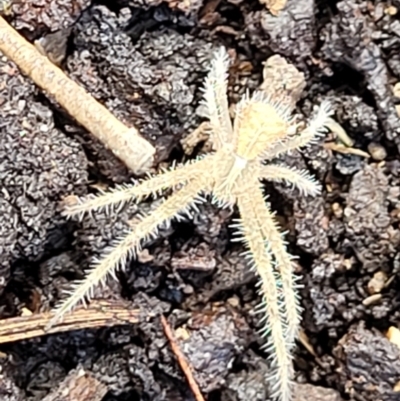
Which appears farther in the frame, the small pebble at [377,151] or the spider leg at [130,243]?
the small pebble at [377,151]

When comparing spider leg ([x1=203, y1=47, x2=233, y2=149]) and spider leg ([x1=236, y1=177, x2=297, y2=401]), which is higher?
spider leg ([x1=203, y1=47, x2=233, y2=149])

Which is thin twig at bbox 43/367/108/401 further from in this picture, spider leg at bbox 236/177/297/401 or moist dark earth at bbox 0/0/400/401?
spider leg at bbox 236/177/297/401

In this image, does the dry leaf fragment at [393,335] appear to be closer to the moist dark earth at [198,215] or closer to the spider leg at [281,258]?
the moist dark earth at [198,215]

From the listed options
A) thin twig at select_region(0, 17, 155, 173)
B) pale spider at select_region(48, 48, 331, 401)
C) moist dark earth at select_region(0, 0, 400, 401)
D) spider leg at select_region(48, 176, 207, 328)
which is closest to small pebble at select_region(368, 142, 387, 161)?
moist dark earth at select_region(0, 0, 400, 401)

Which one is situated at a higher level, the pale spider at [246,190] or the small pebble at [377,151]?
the small pebble at [377,151]

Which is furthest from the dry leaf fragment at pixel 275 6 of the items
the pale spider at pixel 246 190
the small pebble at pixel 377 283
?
the small pebble at pixel 377 283

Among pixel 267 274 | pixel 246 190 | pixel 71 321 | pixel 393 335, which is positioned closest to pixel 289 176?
pixel 246 190

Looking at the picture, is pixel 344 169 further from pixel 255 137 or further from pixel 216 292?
pixel 216 292

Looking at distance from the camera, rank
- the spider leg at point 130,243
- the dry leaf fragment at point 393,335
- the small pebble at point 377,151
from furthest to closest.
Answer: the small pebble at point 377,151 < the dry leaf fragment at point 393,335 < the spider leg at point 130,243
